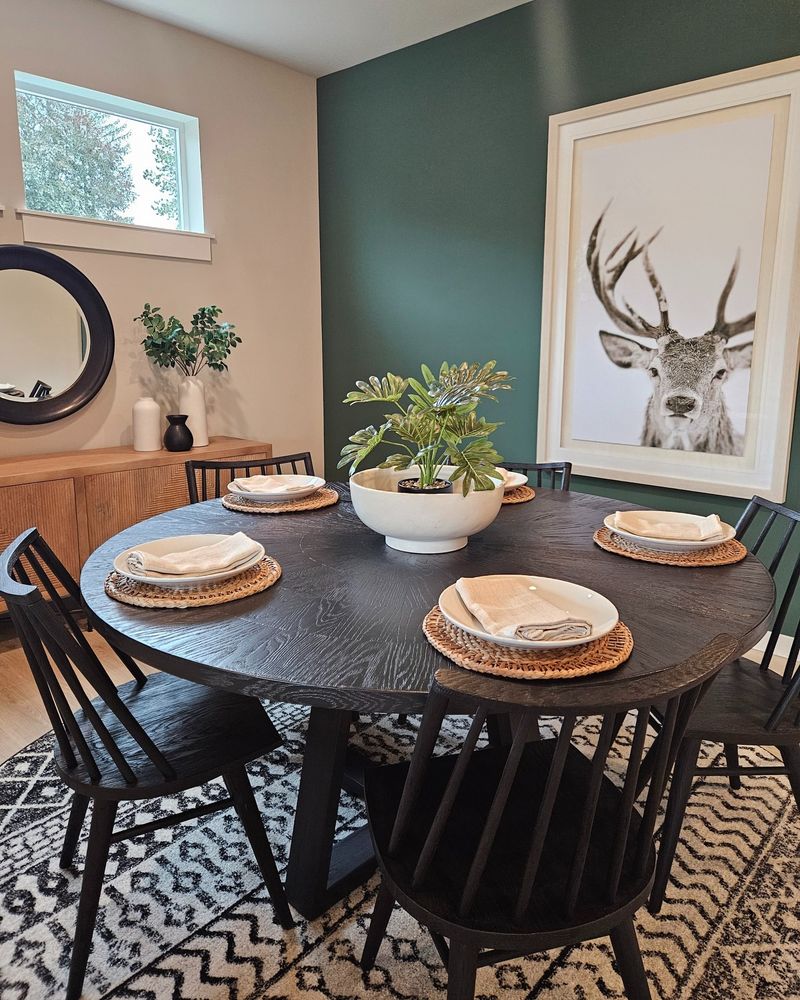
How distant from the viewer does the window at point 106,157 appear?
3123mm

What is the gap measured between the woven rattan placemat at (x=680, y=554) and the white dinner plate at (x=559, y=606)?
0.39 m

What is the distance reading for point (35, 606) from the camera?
115 centimetres

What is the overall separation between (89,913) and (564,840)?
0.88 m

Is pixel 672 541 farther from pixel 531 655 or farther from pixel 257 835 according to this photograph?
pixel 257 835

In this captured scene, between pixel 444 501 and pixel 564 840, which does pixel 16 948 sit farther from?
pixel 444 501

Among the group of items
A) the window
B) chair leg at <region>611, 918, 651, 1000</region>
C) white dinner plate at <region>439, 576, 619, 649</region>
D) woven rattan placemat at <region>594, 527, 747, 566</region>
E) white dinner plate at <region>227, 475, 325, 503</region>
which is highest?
the window

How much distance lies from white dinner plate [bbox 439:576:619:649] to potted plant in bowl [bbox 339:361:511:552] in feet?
1.02

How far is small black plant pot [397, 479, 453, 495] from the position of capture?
1.74 metres

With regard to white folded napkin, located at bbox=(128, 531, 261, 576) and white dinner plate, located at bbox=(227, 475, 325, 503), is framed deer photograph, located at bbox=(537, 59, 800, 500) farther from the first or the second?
white folded napkin, located at bbox=(128, 531, 261, 576)

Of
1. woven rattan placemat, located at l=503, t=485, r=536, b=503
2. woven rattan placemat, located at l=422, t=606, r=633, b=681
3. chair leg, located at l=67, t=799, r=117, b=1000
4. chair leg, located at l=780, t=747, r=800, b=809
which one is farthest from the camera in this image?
woven rattan placemat, located at l=503, t=485, r=536, b=503

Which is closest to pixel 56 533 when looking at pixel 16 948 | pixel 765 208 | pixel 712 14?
pixel 16 948

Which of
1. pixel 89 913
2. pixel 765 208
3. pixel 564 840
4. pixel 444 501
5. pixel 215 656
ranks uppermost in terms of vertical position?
pixel 765 208

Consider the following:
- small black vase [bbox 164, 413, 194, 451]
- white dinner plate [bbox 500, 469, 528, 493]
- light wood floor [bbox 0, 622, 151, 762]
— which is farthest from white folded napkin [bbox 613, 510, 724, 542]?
small black vase [bbox 164, 413, 194, 451]

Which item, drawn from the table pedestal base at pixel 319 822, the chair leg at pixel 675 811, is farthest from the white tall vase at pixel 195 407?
the chair leg at pixel 675 811
